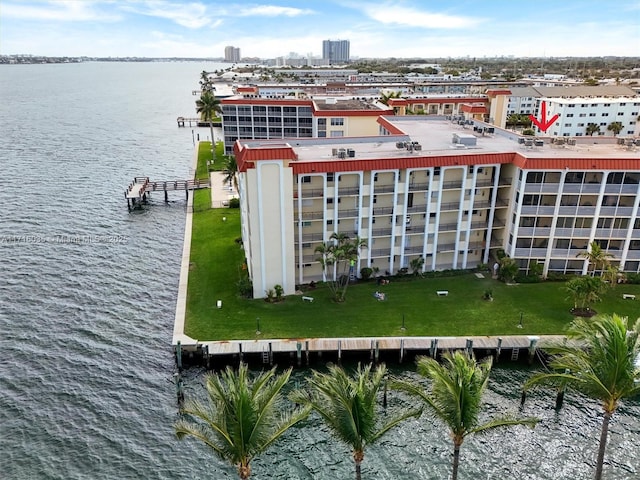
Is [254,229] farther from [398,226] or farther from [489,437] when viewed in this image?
[489,437]

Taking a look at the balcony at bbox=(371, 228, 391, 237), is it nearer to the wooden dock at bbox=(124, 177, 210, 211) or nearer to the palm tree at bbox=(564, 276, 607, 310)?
the palm tree at bbox=(564, 276, 607, 310)

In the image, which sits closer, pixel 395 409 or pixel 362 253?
pixel 395 409

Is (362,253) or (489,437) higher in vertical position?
(362,253)

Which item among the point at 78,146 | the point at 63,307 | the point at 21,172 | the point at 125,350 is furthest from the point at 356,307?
the point at 78,146

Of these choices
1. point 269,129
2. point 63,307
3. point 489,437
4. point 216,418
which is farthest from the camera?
point 269,129

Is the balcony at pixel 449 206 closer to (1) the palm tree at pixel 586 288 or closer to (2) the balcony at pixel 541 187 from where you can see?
(2) the balcony at pixel 541 187

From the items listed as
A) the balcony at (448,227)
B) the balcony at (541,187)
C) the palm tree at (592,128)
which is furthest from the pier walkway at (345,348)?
the palm tree at (592,128)
